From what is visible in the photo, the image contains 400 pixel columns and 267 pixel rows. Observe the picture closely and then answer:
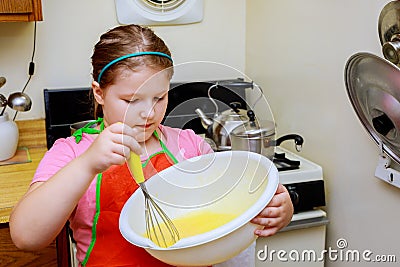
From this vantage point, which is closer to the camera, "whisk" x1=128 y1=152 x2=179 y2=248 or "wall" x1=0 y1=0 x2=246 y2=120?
"whisk" x1=128 y1=152 x2=179 y2=248

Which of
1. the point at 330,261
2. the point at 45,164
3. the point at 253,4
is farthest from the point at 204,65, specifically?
the point at 253,4

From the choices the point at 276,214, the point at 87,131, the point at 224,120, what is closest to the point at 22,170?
the point at 87,131

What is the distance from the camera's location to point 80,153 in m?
1.11

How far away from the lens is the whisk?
36.4 inches

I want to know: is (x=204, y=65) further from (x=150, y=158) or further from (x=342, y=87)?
(x=342, y=87)

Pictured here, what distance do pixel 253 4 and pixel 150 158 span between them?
46.1 inches

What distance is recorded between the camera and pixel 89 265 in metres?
1.09

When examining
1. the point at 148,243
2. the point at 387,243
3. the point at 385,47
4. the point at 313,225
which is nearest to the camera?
the point at 148,243

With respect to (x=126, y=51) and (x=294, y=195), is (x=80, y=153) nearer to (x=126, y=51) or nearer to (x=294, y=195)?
(x=126, y=51)

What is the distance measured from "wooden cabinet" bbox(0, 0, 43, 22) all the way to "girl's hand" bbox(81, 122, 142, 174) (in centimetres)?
85

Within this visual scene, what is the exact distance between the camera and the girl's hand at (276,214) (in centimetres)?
96

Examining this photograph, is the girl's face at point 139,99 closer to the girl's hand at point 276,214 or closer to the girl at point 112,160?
the girl at point 112,160

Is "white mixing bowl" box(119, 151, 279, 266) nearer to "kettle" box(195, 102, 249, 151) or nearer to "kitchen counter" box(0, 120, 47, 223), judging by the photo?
"kettle" box(195, 102, 249, 151)

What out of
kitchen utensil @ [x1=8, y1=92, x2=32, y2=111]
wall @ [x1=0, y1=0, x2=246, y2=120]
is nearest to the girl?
kitchen utensil @ [x1=8, y1=92, x2=32, y2=111]
